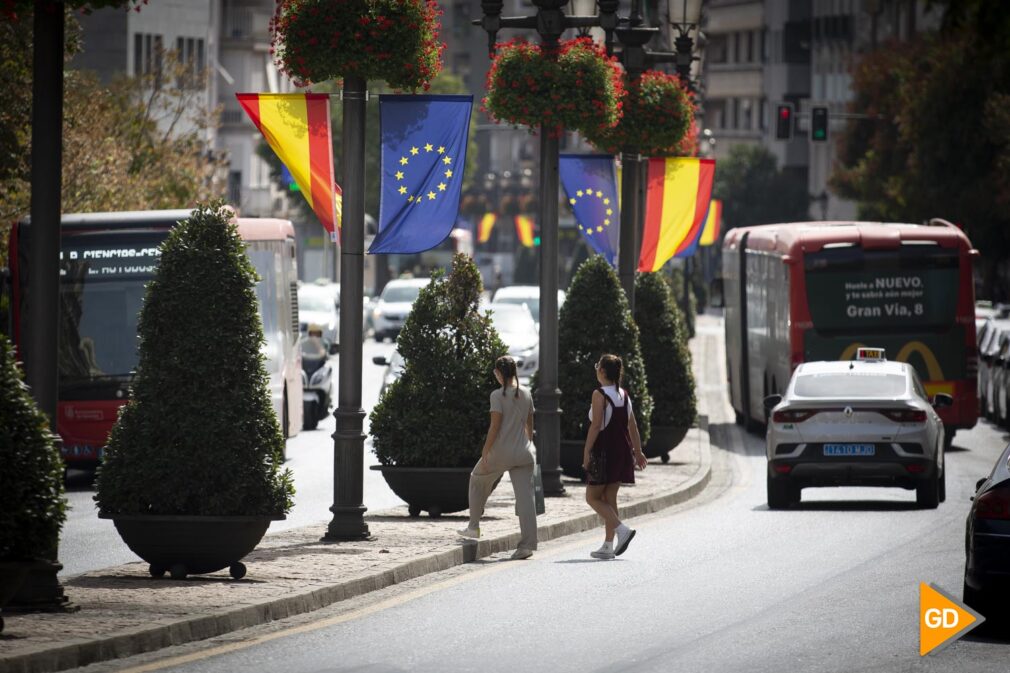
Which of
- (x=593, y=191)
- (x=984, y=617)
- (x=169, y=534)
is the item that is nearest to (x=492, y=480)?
(x=169, y=534)

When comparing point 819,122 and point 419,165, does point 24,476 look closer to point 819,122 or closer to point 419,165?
point 419,165

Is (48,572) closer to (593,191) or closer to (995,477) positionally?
(995,477)

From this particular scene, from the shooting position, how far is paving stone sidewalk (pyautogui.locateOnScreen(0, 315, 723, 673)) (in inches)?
467

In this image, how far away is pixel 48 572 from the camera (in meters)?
12.8

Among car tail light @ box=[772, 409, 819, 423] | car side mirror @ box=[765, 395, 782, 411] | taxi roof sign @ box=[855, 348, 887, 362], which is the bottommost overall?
car tail light @ box=[772, 409, 819, 423]

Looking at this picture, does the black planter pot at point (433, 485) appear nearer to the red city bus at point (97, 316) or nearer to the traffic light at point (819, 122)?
the red city bus at point (97, 316)

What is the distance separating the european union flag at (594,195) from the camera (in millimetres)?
27016

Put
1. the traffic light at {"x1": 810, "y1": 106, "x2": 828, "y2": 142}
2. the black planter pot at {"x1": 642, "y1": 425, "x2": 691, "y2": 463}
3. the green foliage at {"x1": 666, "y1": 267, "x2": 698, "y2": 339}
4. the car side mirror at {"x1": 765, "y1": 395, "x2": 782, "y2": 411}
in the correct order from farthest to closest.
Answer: the green foliage at {"x1": 666, "y1": 267, "x2": 698, "y2": 339} < the traffic light at {"x1": 810, "y1": 106, "x2": 828, "y2": 142} < the black planter pot at {"x1": 642, "y1": 425, "x2": 691, "y2": 463} < the car side mirror at {"x1": 765, "y1": 395, "x2": 782, "y2": 411}

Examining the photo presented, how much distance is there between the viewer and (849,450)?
2375 cm

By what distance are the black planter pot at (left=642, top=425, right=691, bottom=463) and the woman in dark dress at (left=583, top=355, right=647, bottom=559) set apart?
35.2 feet

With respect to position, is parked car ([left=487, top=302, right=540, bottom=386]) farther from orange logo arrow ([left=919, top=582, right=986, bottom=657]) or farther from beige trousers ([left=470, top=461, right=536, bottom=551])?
orange logo arrow ([left=919, top=582, right=986, bottom=657])

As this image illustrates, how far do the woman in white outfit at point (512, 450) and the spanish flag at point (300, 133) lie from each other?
186 cm

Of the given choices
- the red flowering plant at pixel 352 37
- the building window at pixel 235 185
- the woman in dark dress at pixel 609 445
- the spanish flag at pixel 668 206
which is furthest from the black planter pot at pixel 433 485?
the building window at pixel 235 185

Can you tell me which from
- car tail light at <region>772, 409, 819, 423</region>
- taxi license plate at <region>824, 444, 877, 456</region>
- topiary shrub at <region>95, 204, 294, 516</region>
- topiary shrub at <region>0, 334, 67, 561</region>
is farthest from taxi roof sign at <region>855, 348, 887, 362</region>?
topiary shrub at <region>0, 334, 67, 561</region>
